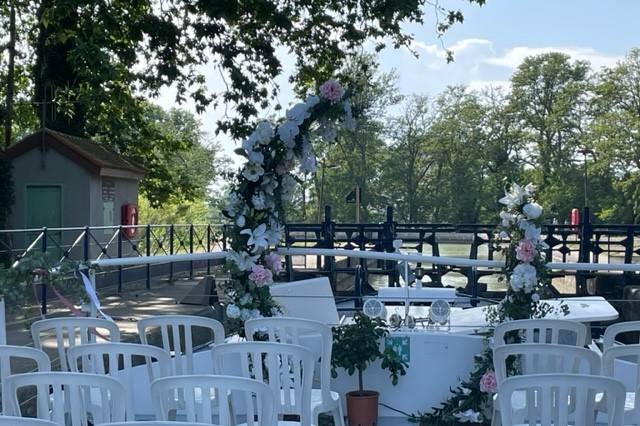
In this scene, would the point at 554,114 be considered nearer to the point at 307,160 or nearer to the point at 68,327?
the point at 307,160

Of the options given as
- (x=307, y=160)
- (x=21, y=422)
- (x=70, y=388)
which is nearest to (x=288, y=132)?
(x=307, y=160)

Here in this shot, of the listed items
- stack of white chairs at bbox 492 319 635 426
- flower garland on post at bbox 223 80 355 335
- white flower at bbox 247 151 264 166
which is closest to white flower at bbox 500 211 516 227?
stack of white chairs at bbox 492 319 635 426

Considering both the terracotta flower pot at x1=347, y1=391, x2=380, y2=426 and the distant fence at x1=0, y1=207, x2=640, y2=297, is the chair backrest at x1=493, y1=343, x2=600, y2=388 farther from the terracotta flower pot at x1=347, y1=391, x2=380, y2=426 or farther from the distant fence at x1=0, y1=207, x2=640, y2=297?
the distant fence at x1=0, y1=207, x2=640, y2=297

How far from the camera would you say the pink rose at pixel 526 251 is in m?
4.80

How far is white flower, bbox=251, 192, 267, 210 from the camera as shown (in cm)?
512

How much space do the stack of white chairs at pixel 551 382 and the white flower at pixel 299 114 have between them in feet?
6.11

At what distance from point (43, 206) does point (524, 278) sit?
486 inches

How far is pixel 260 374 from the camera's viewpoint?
3.34 meters

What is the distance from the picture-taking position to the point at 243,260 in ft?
16.9

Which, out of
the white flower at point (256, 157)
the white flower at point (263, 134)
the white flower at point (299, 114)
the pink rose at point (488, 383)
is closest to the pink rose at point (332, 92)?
the white flower at point (299, 114)

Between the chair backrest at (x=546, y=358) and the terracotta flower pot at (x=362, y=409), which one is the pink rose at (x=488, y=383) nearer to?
the terracotta flower pot at (x=362, y=409)

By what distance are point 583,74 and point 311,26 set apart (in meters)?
37.1

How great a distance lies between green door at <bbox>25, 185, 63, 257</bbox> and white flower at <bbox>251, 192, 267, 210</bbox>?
427 inches

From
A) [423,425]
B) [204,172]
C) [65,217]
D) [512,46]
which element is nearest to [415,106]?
[512,46]
